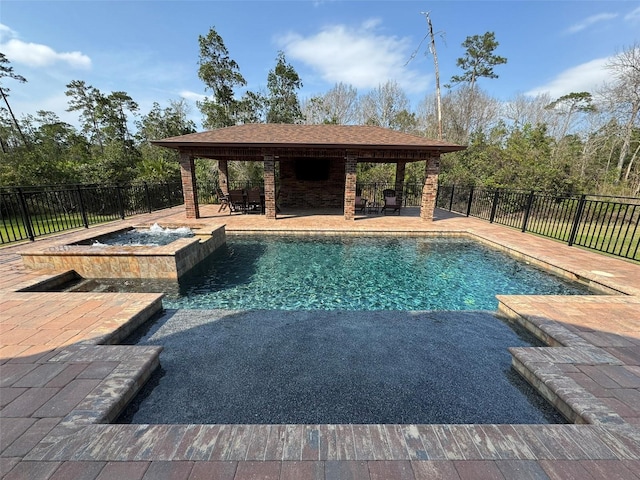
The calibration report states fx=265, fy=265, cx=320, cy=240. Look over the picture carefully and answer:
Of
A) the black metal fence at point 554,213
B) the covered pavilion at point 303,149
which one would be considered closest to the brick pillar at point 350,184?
the covered pavilion at point 303,149

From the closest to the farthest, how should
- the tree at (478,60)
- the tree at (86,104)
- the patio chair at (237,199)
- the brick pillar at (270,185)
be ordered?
1. the brick pillar at (270,185)
2. the patio chair at (237,199)
3. the tree at (478,60)
4. the tree at (86,104)

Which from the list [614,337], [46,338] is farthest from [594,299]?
[46,338]

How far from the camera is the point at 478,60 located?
23500 mm

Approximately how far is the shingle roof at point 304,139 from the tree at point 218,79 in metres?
6.21

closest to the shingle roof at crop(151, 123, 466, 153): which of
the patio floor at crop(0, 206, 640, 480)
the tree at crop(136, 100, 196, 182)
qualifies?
the patio floor at crop(0, 206, 640, 480)

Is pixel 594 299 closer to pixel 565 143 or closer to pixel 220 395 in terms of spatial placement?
pixel 220 395

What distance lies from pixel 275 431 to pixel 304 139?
10106 millimetres

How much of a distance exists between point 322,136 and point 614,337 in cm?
1025

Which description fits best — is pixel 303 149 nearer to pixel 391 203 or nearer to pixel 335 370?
pixel 391 203

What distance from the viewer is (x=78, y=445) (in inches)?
68.1

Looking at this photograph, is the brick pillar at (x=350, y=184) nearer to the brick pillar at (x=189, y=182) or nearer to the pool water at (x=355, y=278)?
the pool water at (x=355, y=278)

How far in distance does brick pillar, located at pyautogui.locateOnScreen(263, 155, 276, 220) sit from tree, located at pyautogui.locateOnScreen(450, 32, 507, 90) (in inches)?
917

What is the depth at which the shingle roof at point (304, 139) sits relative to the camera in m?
9.59

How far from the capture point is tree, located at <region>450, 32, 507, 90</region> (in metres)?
22.6
